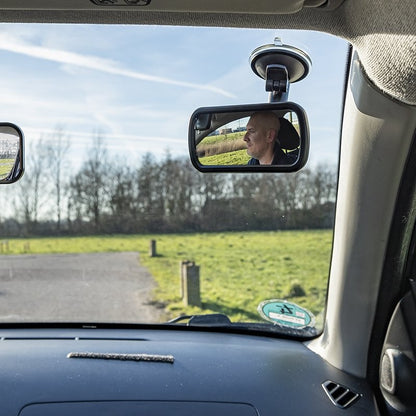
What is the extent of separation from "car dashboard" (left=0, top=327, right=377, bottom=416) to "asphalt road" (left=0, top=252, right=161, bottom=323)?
1.47 metres

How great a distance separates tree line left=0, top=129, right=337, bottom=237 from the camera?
5.55 meters

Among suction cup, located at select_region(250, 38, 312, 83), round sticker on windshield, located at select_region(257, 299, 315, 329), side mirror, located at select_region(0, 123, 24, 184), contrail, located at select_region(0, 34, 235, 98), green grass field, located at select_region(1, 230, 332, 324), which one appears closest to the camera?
suction cup, located at select_region(250, 38, 312, 83)

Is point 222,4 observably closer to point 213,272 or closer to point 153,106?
point 153,106

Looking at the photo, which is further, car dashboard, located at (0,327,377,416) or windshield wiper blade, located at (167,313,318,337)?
windshield wiper blade, located at (167,313,318,337)

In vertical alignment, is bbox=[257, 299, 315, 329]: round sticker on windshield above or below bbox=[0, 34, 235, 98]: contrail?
below

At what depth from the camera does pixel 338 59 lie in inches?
125

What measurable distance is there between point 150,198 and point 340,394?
5.92m

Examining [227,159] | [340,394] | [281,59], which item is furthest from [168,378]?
[281,59]

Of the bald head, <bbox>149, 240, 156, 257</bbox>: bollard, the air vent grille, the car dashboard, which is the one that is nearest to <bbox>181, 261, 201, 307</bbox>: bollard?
<bbox>149, 240, 156, 257</bbox>: bollard

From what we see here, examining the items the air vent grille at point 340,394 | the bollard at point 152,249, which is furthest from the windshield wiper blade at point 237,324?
the bollard at point 152,249

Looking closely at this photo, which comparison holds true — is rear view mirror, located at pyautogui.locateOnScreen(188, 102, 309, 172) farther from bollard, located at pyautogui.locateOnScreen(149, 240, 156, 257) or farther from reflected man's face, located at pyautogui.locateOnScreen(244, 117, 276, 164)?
bollard, located at pyautogui.locateOnScreen(149, 240, 156, 257)

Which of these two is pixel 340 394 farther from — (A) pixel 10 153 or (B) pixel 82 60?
(B) pixel 82 60

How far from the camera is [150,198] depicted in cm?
854

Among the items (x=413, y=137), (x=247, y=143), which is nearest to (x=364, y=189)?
(x=413, y=137)
